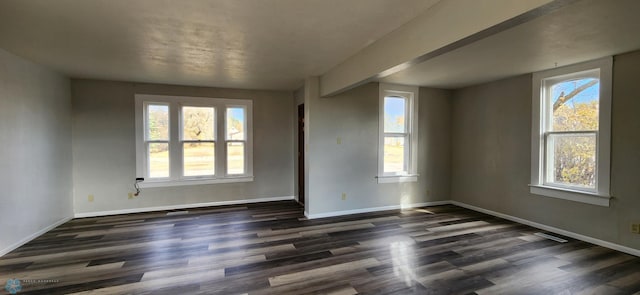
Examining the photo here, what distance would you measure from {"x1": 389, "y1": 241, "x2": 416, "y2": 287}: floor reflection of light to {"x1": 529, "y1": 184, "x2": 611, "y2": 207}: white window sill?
2156mm

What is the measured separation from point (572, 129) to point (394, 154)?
247cm

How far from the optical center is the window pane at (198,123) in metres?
4.98

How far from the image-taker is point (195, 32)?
8.26ft

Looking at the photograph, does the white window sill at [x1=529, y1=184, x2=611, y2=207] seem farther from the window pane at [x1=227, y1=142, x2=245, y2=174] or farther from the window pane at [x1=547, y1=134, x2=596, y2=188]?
the window pane at [x1=227, y1=142, x2=245, y2=174]

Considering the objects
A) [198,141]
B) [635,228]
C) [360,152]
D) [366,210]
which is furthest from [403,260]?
[198,141]

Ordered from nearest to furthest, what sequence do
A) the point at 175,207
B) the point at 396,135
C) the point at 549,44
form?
the point at 549,44, the point at 175,207, the point at 396,135

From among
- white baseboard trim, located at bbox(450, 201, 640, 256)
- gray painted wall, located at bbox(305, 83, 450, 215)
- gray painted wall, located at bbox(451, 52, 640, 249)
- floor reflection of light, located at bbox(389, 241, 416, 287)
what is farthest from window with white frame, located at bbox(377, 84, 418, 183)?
floor reflection of light, located at bbox(389, 241, 416, 287)

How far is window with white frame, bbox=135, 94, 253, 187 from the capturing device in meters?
4.77

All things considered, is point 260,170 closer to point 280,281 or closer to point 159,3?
point 280,281

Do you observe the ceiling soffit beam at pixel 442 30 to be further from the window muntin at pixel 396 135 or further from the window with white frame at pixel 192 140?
the window with white frame at pixel 192 140

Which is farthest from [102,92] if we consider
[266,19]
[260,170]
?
[266,19]

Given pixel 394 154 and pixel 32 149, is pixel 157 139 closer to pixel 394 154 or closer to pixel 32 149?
pixel 32 149

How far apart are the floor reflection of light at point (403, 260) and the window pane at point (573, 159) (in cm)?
238

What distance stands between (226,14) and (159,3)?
0.46m
